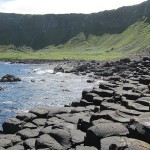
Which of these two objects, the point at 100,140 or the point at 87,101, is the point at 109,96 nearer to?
the point at 87,101

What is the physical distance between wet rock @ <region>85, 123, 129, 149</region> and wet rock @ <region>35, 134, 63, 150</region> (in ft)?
7.34

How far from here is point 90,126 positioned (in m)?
28.7

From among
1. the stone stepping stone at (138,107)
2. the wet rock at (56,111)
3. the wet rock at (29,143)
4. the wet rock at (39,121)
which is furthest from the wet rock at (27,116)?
the stone stepping stone at (138,107)

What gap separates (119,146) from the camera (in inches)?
868

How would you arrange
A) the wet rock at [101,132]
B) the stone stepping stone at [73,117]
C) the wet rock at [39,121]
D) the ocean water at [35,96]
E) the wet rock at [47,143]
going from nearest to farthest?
1. the wet rock at [101,132]
2. the wet rock at [47,143]
3. the stone stepping stone at [73,117]
4. the wet rock at [39,121]
5. the ocean water at [35,96]

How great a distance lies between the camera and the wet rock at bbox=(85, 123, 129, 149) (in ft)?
82.9

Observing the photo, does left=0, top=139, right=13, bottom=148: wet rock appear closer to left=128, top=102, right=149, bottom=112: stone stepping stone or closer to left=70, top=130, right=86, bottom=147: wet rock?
left=70, top=130, right=86, bottom=147: wet rock

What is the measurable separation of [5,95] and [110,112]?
4291 centimetres

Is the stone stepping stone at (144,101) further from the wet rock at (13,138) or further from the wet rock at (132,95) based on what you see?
the wet rock at (13,138)

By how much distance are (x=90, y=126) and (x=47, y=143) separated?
4.25 meters

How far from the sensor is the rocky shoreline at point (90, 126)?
80.0 feet

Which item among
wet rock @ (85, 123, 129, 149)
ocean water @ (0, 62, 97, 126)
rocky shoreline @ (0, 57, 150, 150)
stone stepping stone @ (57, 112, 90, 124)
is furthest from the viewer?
ocean water @ (0, 62, 97, 126)

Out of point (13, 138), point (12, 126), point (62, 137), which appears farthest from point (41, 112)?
point (62, 137)

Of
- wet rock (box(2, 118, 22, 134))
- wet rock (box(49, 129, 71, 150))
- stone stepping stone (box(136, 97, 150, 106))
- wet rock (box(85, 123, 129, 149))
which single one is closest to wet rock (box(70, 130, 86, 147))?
wet rock (box(49, 129, 71, 150))
